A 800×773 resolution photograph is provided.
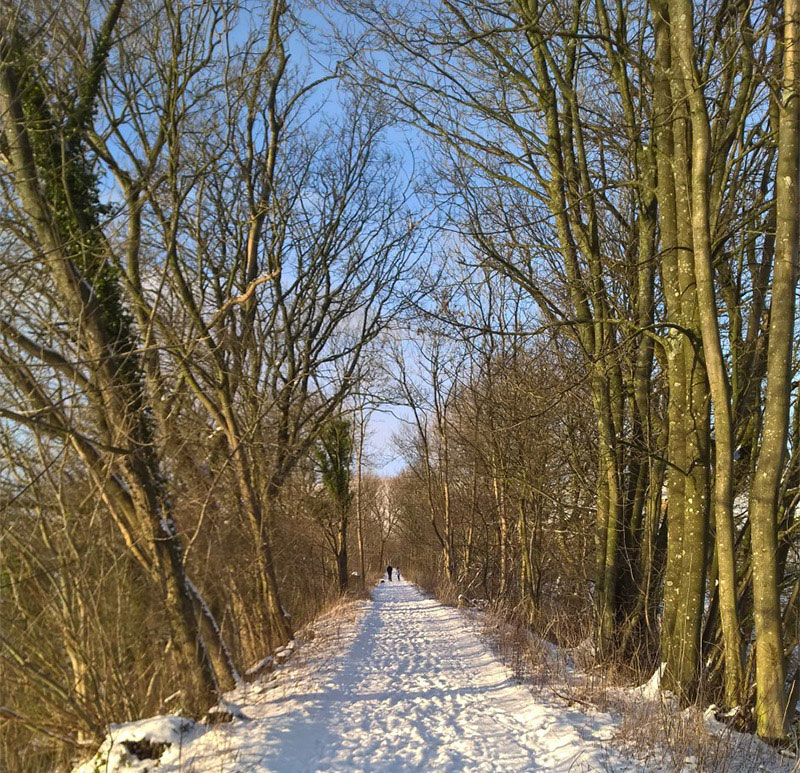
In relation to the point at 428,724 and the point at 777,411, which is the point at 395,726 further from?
the point at 777,411

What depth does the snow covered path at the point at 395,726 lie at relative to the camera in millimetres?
4520

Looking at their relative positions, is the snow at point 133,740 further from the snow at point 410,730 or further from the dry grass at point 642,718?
the dry grass at point 642,718

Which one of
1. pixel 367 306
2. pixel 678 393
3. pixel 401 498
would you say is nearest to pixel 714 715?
pixel 678 393

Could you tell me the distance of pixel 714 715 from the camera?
485 centimetres

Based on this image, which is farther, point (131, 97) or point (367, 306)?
point (367, 306)

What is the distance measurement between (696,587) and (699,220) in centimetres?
329

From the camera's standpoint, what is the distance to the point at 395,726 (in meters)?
5.56

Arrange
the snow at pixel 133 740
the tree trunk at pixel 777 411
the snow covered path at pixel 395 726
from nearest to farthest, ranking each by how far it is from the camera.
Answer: the snow at pixel 133 740 < the snow covered path at pixel 395 726 < the tree trunk at pixel 777 411

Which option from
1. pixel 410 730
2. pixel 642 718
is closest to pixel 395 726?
pixel 410 730

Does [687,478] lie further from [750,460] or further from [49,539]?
[49,539]

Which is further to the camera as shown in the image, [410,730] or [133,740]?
[410,730]

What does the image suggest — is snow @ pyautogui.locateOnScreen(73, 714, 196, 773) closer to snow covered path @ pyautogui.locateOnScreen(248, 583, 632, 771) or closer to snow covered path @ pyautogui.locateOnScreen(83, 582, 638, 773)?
snow covered path @ pyautogui.locateOnScreen(83, 582, 638, 773)

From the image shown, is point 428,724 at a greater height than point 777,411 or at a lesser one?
lesser

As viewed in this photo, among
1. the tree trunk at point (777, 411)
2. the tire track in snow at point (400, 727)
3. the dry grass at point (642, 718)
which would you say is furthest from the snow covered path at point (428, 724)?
the tree trunk at point (777, 411)
